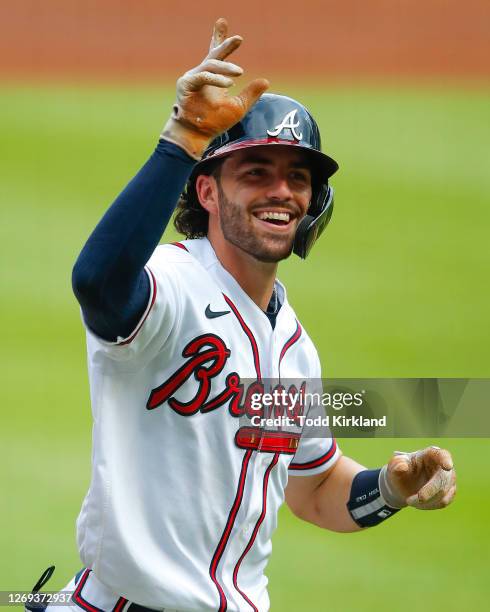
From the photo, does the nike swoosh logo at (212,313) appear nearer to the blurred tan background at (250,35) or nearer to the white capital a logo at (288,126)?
the white capital a logo at (288,126)

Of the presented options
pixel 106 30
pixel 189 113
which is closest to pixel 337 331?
pixel 106 30

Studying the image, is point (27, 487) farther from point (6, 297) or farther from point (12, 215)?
→ point (12, 215)

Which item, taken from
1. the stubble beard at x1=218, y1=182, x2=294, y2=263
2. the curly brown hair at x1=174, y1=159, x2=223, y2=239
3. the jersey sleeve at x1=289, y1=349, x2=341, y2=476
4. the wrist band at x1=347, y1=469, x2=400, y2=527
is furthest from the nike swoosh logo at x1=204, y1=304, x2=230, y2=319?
the wrist band at x1=347, y1=469, x2=400, y2=527

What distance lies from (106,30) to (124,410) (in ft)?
9.36

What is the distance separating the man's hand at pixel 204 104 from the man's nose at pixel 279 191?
372mm

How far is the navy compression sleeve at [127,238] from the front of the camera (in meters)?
1.50

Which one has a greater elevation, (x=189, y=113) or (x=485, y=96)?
(x=485, y=96)

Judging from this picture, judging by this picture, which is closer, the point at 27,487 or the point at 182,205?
the point at 182,205

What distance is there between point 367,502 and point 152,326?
2.75 ft

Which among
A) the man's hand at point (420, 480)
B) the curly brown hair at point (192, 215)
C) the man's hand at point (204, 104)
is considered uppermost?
the man's hand at point (204, 104)

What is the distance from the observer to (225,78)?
5.05 feet

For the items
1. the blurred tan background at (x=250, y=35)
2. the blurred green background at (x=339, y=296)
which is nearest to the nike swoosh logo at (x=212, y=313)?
the blurred green background at (x=339, y=296)

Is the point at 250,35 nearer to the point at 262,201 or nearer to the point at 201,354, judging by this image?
the point at 262,201

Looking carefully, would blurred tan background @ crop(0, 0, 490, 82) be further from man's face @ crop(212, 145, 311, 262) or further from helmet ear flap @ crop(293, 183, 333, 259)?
man's face @ crop(212, 145, 311, 262)
